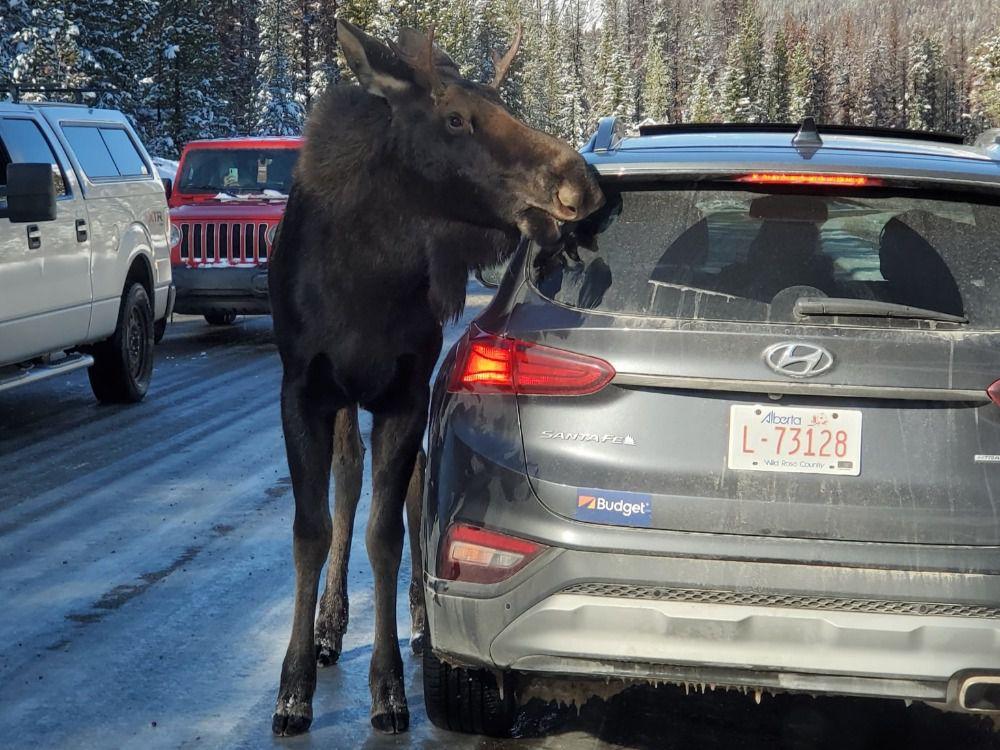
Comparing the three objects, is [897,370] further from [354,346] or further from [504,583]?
[354,346]

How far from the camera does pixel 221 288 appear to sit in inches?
658

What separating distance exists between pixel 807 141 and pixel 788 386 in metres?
1.07

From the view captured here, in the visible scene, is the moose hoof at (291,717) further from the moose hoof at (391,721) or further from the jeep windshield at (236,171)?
the jeep windshield at (236,171)

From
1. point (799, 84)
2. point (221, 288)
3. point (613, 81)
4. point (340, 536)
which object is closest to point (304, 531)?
point (340, 536)

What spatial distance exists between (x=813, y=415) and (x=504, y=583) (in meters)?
0.93

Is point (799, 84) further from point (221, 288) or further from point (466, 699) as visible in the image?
point (466, 699)

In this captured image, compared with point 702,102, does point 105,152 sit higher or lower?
lower

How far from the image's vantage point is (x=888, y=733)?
15.5 ft

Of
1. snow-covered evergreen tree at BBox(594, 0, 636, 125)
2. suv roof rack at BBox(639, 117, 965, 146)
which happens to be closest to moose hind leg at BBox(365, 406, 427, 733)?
suv roof rack at BBox(639, 117, 965, 146)

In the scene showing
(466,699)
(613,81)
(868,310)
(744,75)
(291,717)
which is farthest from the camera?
(613,81)

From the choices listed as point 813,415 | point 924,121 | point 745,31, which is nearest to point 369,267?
point 813,415

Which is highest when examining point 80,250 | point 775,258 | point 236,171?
point 236,171

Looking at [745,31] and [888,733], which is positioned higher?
[745,31]

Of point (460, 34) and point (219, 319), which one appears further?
point (460, 34)
